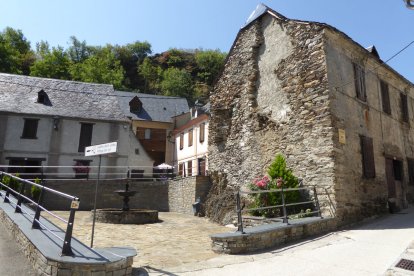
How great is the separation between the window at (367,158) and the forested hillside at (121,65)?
3212cm

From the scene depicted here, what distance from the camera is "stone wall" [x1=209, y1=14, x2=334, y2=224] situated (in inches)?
397

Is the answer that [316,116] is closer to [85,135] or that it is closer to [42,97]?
[85,135]

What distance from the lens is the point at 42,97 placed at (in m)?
22.1

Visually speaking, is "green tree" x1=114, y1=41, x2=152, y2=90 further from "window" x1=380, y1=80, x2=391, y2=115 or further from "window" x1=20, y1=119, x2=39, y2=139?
"window" x1=380, y1=80, x2=391, y2=115

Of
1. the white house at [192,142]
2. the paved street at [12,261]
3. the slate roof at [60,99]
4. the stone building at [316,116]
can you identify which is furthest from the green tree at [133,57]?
the paved street at [12,261]

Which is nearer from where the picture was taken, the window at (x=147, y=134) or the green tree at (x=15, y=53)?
the window at (x=147, y=134)

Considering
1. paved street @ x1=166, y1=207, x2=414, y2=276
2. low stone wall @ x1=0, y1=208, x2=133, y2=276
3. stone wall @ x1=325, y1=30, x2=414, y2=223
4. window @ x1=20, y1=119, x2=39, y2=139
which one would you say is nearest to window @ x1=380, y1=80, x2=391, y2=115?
stone wall @ x1=325, y1=30, x2=414, y2=223

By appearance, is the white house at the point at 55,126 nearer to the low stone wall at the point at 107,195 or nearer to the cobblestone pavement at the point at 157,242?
the low stone wall at the point at 107,195

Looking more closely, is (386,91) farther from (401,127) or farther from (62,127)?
(62,127)

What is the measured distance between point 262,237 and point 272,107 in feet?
21.2

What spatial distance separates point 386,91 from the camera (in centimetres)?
1326

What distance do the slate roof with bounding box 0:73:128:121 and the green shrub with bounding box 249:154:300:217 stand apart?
14.5 m

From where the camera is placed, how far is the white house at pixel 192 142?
1037 inches

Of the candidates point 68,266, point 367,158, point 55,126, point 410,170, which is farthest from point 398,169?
point 55,126
